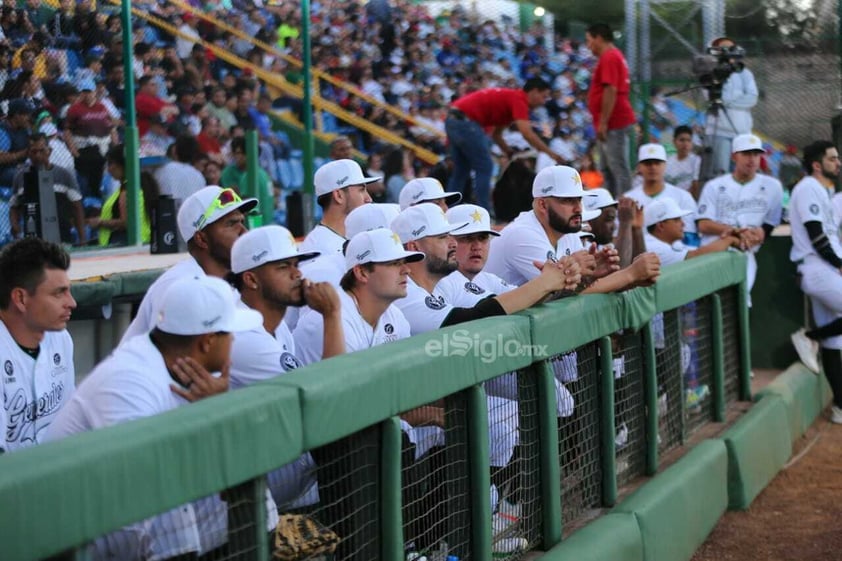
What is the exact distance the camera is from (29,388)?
407 cm

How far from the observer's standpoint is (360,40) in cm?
1573

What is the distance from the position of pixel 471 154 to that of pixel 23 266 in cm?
660

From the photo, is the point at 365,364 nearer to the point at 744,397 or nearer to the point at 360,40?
the point at 744,397

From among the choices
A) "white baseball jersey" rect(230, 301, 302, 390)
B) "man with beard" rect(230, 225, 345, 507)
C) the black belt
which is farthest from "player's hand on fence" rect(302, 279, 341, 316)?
the black belt

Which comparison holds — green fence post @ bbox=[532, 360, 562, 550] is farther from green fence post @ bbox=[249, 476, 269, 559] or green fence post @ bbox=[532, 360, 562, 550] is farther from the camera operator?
the camera operator

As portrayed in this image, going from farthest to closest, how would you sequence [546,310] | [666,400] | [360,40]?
[360,40] → [666,400] → [546,310]

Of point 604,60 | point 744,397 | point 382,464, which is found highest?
point 604,60

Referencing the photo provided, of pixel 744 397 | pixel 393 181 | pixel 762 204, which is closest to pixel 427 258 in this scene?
pixel 744 397

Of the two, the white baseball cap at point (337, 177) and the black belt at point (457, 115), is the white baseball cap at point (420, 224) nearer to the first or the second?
the white baseball cap at point (337, 177)

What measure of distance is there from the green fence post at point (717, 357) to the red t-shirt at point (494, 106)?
378 centimetres

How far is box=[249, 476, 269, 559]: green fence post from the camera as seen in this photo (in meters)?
2.71

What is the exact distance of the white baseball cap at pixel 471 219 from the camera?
5352mm

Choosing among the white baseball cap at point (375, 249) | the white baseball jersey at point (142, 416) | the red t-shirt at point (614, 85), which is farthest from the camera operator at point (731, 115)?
the white baseball jersey at point (142, 416)

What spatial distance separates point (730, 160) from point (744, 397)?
14.9ft
